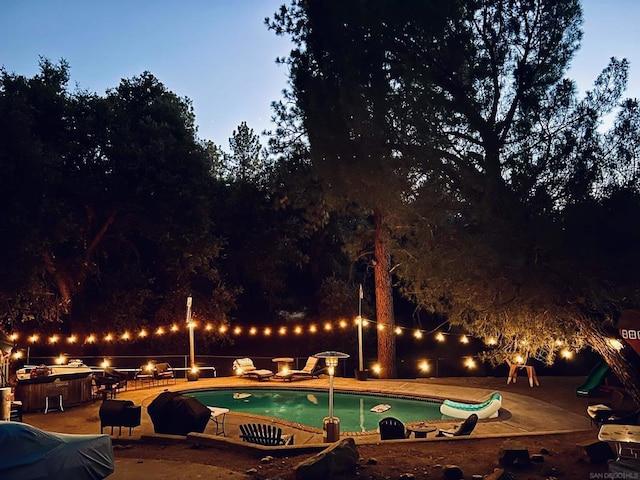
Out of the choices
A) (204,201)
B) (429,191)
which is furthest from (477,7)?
(204,201)

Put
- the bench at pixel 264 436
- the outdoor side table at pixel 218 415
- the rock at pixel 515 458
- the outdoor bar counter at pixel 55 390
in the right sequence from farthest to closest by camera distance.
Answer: the outdoor bar counter at pixel 55 390 < the outdoor side table at pixel 218 415 < the bench at pixel 264 436 < the rock at pixel 515 458

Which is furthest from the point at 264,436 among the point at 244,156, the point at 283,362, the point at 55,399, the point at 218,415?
the point at 244,156

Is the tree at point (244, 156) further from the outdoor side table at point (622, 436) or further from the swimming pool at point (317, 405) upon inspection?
the outdoor side table at point (622, 436)

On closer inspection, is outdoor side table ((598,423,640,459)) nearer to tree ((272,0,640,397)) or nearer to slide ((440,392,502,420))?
tree ((272,0,640,397))

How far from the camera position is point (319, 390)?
48.6ft

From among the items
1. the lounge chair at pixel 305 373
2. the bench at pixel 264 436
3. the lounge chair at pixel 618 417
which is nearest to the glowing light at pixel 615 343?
the lounge chair at pixel 618 417

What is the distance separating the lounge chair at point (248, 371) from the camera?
15.9m

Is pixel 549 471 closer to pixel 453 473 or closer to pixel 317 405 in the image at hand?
pixel 453 473

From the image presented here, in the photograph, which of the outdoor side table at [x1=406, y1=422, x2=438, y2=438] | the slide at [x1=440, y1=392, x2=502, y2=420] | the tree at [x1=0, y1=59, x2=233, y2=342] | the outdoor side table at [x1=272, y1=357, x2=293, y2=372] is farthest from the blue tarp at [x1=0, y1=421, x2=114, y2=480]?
the outdoor side table at [x1=272, y1=357, x2=293, y2=372]

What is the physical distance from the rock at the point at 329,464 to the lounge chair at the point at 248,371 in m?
9.44

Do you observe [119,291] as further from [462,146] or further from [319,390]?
[462,146]

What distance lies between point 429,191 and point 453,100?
1.37 m

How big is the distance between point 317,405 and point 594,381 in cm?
652

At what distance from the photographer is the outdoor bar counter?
36.8 feet
